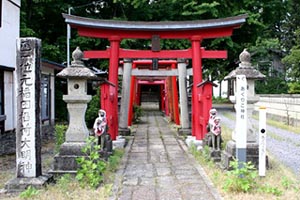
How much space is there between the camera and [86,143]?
693 cm

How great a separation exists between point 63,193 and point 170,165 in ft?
9.62

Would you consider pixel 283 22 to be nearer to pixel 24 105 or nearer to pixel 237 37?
pixel 237 37

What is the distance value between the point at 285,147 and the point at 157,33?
4.99 metres

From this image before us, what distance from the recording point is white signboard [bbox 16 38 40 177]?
5941mm

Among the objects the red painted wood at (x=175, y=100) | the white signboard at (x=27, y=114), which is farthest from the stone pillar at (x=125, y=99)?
the white signboard at (x=27, y=114)

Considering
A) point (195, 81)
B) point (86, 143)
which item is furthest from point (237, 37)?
point (86, 143)

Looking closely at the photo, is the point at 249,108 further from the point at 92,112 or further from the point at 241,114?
the point at 92,112

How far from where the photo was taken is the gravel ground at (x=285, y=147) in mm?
8316

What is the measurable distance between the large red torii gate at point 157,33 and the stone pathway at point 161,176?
1.33 metres

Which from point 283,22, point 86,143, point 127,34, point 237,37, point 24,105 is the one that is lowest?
point 86,143

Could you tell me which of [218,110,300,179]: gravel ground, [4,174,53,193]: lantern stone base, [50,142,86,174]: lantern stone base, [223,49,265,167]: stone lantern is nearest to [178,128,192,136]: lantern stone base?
[218,110,300,179]: gravel ground

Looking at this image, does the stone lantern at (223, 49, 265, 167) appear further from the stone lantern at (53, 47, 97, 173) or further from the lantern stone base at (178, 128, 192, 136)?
the lantern stone base at (178, 128, 192, 136)

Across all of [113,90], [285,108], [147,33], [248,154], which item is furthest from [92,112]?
[285,108]

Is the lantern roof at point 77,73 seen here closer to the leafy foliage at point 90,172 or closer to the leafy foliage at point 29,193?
the leafy foliage at point 90,172
